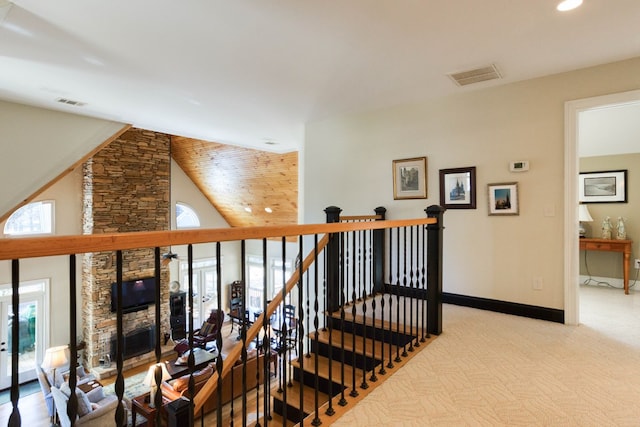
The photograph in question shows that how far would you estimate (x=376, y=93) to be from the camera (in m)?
3.75

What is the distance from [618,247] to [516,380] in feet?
11.6

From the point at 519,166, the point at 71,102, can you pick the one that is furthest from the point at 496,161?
the point at 71,102

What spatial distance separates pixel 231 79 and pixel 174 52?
0.66m

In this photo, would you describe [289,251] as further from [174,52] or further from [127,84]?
[174,52]

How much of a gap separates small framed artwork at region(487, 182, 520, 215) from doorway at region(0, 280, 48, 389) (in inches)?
333

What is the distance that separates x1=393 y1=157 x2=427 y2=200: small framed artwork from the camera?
389cm

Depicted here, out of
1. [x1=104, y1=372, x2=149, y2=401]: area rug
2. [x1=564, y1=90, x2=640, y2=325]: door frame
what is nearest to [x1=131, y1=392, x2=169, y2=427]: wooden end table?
[x1=104, y1=372, x2=149, y2=401]: area rug

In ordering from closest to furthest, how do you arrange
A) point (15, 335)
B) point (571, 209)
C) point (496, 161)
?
1. point (15, 335)
2. point (571, 209)
3. point (496, 161)

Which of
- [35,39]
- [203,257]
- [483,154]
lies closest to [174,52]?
[35,39]

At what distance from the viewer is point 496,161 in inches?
135

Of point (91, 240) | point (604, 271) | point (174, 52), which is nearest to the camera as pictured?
point (91, 240)

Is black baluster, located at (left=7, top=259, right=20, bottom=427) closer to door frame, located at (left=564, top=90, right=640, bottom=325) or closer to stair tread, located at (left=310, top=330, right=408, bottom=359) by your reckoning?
stair tread, located at (left=310, top=330, right=408, bottom=359)

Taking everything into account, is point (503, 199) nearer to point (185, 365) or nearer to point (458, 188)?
point (458, 188)

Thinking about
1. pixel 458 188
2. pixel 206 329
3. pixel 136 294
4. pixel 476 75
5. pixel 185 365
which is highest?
pixel 476 75
